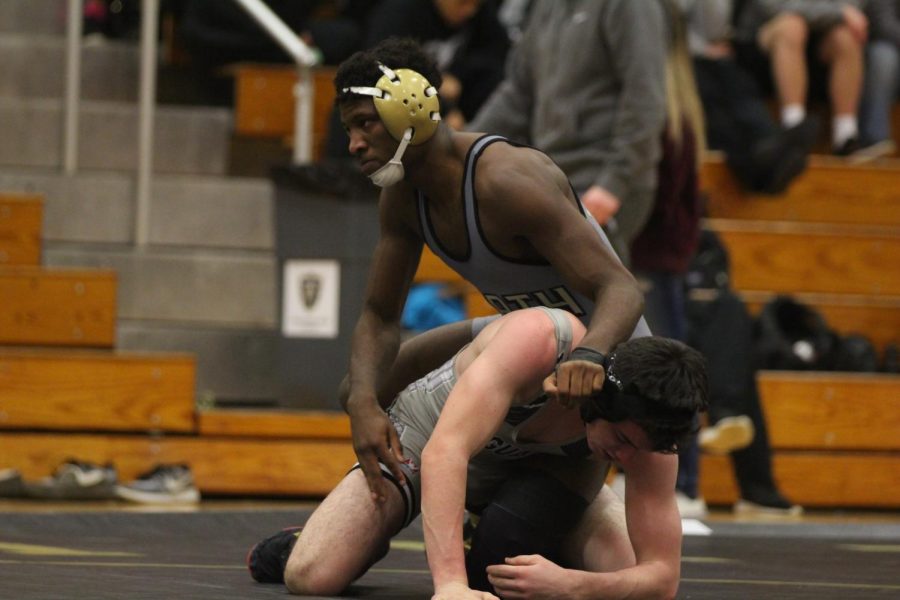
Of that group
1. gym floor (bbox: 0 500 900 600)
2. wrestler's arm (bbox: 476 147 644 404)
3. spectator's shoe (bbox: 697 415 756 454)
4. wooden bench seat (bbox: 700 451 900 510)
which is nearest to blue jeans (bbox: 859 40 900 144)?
wooden bench seat (bbox: 700 451 900 510)

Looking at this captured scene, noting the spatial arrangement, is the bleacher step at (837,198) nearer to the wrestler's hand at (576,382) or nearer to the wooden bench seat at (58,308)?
the wooden bench seat at (58,308)

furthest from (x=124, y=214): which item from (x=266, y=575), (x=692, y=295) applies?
(x=266, y=575)

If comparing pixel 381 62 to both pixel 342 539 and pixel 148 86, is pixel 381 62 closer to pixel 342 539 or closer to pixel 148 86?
pixel 342 539

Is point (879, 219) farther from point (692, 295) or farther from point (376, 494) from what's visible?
point (376, 494)

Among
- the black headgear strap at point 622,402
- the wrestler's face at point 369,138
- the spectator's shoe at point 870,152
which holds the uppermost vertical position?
the wrestler's face at point 369,138

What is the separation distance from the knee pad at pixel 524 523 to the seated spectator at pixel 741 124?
3.42 meters

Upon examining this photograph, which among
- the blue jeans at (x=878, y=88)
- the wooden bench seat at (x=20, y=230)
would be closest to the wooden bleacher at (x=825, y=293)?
the blue jeans at (x=878, y=88)

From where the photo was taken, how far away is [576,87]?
15.5ft

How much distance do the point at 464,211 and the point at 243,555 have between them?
1.19 meters

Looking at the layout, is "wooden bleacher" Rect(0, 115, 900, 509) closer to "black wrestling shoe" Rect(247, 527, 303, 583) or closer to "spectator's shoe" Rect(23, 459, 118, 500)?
"spectator's shoe" Rect(23, 459, 118, 500)

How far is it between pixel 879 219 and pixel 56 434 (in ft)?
10.8

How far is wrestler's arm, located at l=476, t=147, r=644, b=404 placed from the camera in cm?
297

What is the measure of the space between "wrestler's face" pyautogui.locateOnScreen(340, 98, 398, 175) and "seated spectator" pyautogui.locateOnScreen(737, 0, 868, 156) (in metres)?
3.81

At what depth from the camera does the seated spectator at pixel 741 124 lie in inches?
253
